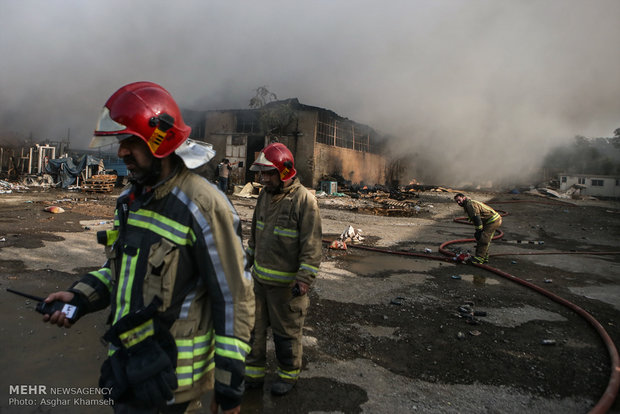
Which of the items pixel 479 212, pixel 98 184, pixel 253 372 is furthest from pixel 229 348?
pixel 98 184

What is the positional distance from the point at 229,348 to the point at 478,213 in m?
6.12

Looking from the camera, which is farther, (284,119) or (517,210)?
(284,119)

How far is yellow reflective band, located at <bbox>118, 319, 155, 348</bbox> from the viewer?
4.13 ft

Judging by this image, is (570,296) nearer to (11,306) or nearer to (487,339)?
(487,339)

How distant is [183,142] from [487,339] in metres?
3.52

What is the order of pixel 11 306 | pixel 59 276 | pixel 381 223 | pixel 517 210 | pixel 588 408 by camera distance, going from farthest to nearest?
1. pixel 517 210
2. pixel 381 223
3. pixel 59 276
4. pixel 11 306
5. pixel 588 408

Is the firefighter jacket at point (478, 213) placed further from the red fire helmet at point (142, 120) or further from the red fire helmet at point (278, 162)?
the red fire helmet at point (142, 120)

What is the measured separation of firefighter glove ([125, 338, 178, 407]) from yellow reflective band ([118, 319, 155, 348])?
23 millimetres

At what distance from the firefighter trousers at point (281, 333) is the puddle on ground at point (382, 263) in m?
3.08

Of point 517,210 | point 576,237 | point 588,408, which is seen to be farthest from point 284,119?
point 588,408

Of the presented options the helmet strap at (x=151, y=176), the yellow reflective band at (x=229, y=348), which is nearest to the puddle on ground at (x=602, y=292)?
the yellow reflective band at (x=229, y=348)

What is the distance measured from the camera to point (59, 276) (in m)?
4.49

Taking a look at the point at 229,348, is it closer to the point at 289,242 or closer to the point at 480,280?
the point at 289,242

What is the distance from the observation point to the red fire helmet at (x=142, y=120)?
50.6 inches
